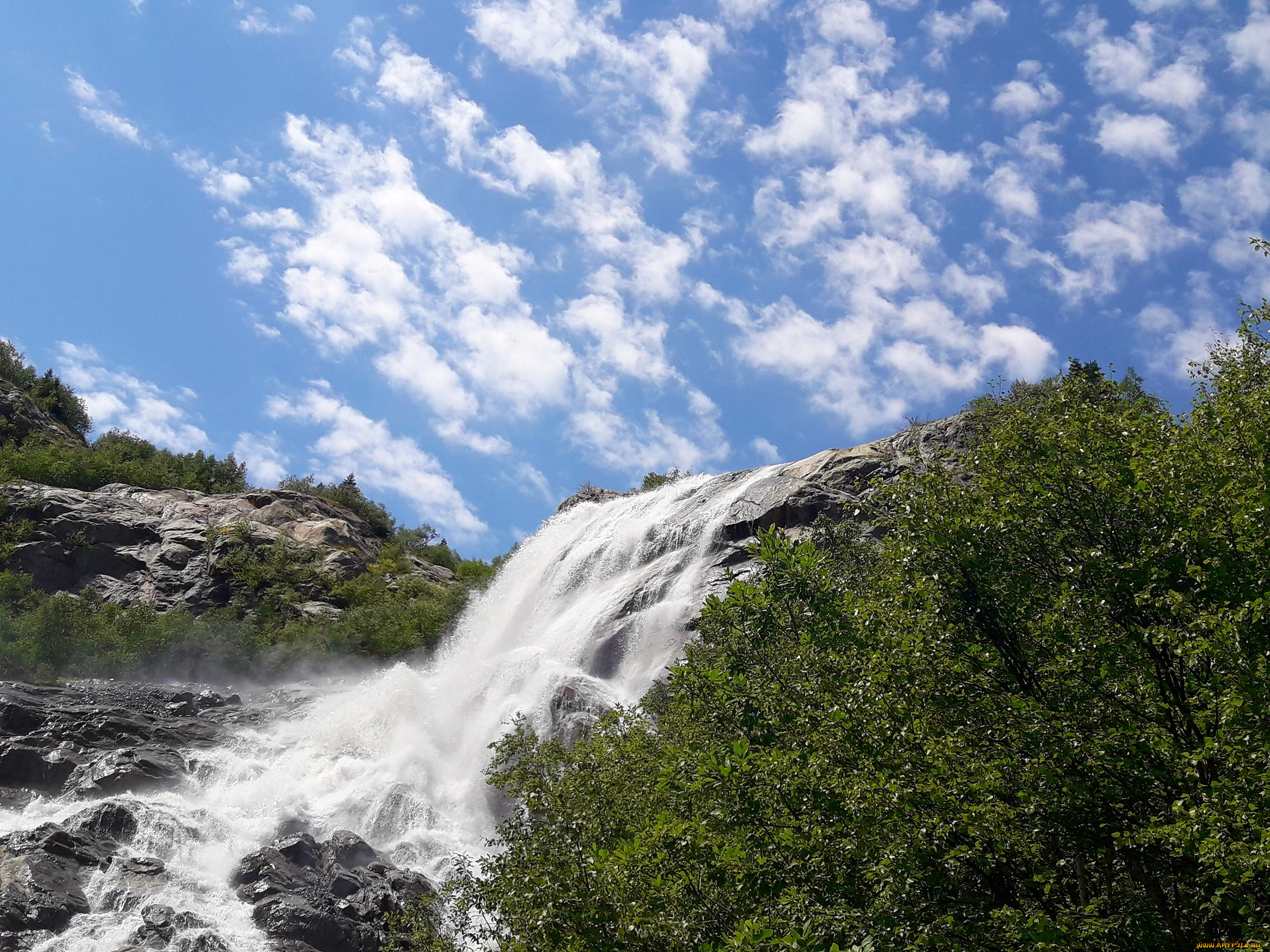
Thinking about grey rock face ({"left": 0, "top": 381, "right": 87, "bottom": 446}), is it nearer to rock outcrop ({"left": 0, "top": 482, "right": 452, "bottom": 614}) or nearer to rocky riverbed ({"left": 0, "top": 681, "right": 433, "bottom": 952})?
rock outcrop ({"left": 0, "top": 482, "right": 452, "bottom": 614})

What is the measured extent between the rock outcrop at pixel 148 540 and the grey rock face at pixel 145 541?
7 centimetres

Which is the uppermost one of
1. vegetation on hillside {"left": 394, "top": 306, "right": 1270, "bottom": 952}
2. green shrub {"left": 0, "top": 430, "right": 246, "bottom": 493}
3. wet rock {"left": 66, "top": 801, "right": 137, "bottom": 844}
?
green shrub {"left": 0, "top": 430, "right": 246, "bottom": 493}

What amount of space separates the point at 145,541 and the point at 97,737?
3553cm

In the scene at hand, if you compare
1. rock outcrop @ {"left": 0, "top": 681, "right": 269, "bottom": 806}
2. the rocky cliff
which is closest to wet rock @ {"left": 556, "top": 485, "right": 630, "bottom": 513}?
the rocky cliff

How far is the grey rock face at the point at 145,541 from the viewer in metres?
64.1

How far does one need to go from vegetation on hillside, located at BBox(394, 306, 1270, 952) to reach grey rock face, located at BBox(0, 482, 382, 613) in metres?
58.3

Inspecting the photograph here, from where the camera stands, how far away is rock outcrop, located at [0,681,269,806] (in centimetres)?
3416

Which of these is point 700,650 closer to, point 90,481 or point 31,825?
point 31,825

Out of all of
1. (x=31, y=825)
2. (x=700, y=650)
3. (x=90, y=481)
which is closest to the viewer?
(x=700, y=650)

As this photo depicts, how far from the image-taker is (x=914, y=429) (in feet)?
178

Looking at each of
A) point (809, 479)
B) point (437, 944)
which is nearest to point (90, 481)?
point (809, 479)

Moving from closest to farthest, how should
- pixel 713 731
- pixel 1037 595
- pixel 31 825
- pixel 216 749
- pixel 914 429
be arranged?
pixel 1037 595 → pixel 713 731 → pixel 31 825 → pixel 216 749 → pixel 914 429

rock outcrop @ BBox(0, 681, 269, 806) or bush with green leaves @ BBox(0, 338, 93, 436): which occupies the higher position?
bush with green leaves @ BBox(0, 338, 93, 436)

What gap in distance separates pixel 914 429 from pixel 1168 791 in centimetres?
4462
